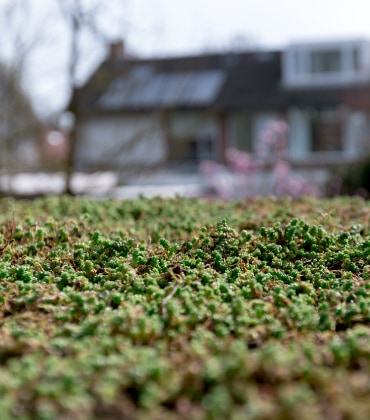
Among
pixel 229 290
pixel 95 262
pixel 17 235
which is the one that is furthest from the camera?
pixel 17 235

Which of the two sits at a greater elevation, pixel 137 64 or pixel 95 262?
pixel 137 64

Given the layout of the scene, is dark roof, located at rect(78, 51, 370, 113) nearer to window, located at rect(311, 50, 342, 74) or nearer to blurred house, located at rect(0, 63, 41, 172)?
window, located at rect(311, 50, 342, 74)

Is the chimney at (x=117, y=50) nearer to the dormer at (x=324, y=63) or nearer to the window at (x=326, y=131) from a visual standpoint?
the window at (x=326, y=131)

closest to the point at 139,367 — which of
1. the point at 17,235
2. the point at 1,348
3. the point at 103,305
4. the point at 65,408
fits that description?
the point at 65,408

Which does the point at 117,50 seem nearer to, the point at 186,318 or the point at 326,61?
the point at 186,318

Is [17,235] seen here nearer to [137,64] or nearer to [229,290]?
[229,290]

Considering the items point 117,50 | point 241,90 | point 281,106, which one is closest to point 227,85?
point 241,90

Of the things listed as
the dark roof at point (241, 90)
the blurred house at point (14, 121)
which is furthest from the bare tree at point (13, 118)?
the dark roof at point (241, 90)
